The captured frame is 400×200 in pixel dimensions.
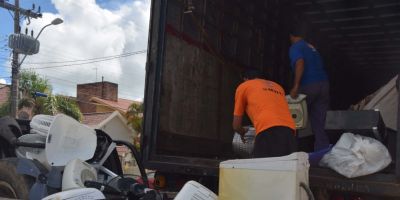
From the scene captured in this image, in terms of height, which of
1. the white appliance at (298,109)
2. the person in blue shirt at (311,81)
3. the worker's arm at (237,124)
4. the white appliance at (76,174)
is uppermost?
the person in blue shirt at (311,81)

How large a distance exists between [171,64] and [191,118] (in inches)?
24.6

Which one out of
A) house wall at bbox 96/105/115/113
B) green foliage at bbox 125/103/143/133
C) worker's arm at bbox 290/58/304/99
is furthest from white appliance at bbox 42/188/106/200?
house wall at bbox 96/105/115/113

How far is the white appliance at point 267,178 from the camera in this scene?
2891 mm

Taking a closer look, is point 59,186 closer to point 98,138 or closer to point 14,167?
point 14,167

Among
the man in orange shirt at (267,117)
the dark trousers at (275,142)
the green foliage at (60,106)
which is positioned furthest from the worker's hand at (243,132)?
the green foliage at (60,106)

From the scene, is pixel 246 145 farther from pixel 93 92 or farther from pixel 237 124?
pixel 93 92

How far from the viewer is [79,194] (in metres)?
3.29

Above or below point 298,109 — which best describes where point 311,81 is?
above

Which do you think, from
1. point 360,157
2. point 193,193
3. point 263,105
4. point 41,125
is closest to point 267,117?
point 263,105

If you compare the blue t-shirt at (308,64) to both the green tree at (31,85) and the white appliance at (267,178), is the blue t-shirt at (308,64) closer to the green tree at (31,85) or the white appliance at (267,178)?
the white appliance at (267,178)

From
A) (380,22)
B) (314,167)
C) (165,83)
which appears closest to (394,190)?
(314,167)

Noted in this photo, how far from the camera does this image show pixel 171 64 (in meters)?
4.87

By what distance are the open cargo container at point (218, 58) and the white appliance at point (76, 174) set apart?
0.74m

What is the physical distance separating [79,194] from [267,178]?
1229 mm
